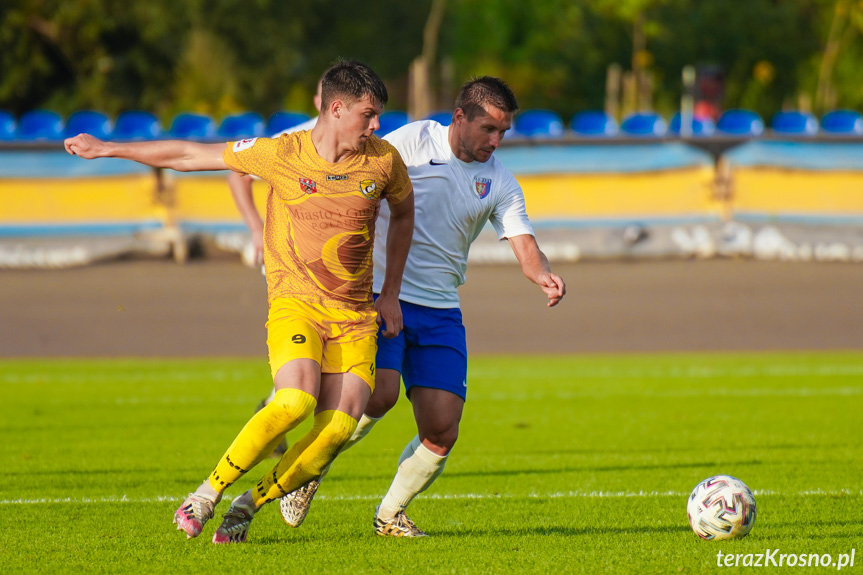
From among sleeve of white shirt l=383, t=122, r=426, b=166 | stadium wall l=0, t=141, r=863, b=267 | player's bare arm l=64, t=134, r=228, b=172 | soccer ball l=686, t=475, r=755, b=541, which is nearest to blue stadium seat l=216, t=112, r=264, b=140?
stadium wall l=0, t=141, r=863, b=267

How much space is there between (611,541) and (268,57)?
35768 millimetres

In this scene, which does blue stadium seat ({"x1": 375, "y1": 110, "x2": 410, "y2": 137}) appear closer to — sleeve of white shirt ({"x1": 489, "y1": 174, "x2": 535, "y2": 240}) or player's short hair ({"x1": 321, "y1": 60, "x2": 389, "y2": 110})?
sleeve of white shirt ({"x1": 489, "y1": 174, "x2": 535, "y2": 240})

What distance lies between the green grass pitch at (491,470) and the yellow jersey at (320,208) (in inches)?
45.3

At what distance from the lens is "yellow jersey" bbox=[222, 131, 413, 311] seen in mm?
4633

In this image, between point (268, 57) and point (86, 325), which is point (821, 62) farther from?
point (86, 325)

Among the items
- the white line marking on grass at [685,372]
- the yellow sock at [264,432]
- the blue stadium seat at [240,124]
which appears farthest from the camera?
the blue stadium seat at [240,124]

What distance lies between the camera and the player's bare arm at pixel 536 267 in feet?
16.1

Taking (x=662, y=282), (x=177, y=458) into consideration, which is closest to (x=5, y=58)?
(x=662, y=282)

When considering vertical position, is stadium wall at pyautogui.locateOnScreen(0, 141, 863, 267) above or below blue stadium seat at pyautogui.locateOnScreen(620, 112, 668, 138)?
below

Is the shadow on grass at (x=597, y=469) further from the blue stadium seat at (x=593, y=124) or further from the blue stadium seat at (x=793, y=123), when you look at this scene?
the blue stadium seat at (x=793, y=123)

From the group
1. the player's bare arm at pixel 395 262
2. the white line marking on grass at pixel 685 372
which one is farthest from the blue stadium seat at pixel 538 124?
the player's bare arm at pixel 395 262

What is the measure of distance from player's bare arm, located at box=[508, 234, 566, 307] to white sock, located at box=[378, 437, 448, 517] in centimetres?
92

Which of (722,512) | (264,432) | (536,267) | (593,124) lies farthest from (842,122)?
(264,432)

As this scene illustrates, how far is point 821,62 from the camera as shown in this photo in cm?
4225
